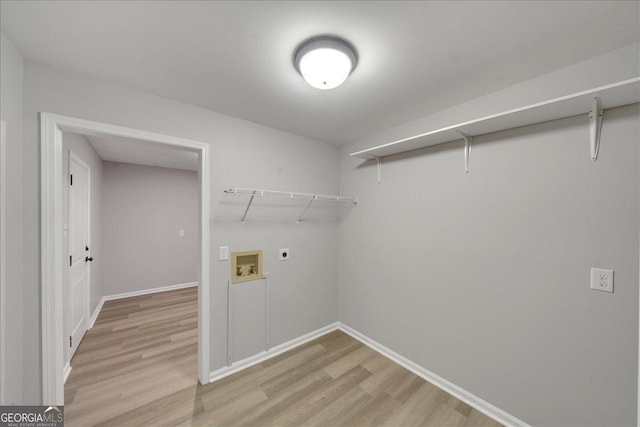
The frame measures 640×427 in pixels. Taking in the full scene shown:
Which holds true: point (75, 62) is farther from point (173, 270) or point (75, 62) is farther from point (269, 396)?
point (173, 270)

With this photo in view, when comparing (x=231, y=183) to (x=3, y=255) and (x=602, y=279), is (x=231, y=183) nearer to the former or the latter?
(x=3, y=255)

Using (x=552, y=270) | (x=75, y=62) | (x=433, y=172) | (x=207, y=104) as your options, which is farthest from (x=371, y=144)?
(x=75, y=62)

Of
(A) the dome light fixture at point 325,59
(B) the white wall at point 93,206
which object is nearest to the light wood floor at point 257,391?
(B) the white wall at point 93,206

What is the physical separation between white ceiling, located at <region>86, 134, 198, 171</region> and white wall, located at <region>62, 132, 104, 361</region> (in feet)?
0.37

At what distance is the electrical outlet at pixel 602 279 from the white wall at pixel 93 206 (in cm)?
383

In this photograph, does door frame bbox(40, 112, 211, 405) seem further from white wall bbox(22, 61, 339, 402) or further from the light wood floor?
the light wood floor

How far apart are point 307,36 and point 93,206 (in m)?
3.72

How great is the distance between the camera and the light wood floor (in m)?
1.66

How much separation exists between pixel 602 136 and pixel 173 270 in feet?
18.6

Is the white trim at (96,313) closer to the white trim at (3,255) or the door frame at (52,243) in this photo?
the door frame at (52,243)

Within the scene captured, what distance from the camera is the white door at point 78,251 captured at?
231cm

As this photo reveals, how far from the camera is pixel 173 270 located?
457cm

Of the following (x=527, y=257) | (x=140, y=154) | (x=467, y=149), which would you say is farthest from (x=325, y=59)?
(x=140, y=154)

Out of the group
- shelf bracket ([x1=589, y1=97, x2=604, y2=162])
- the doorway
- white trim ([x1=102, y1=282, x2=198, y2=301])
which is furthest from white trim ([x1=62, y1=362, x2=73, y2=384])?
shelf bracket ([x1=589, y1=97, x2=604, y2=162])
